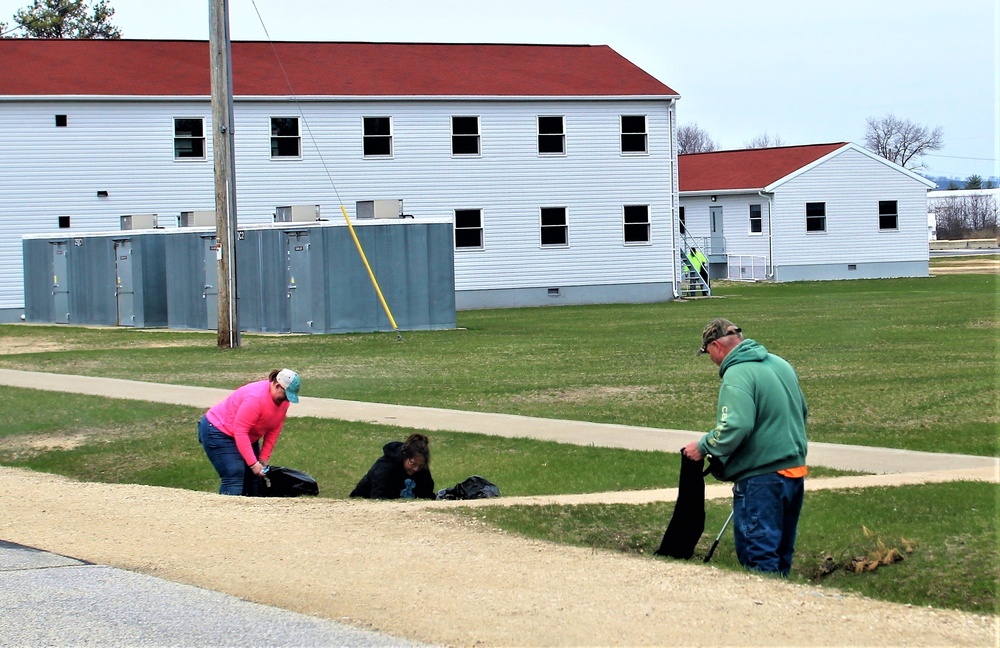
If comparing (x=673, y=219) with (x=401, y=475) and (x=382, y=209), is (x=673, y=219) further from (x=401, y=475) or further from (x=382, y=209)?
(x=401, y=475)

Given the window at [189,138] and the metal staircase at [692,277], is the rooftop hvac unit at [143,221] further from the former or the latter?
the metal staircase at [692,277]

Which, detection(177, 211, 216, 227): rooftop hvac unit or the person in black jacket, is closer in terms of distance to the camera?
the person in black jacket

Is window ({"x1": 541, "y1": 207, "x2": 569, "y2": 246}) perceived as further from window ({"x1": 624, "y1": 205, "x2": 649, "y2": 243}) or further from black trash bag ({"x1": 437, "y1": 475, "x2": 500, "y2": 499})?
black trash bag ({"x1": 437, "y1": 475, "x2": 500, "y2": 499})

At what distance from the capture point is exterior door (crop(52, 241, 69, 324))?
37781 millimetres

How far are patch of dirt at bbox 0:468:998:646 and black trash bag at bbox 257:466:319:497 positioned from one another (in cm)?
42

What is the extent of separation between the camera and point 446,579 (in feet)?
25.2

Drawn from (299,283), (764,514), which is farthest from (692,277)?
(764,514)

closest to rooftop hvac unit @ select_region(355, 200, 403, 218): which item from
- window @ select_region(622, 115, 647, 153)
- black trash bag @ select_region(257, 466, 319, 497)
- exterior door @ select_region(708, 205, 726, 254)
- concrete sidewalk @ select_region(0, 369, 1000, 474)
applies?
concrete sidewalk @ select_region(0, 369, 1000, 474)

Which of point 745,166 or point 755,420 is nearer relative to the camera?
point 755,420

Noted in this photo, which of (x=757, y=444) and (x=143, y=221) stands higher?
(x=143, y=221)

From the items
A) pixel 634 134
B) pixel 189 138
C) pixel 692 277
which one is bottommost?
pixel 692 277

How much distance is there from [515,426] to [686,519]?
610 cm

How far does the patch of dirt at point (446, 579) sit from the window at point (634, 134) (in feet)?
119

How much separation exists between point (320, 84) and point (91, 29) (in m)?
33.3
